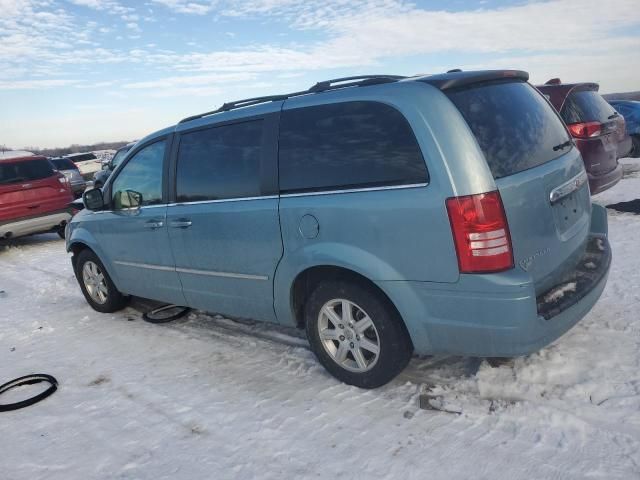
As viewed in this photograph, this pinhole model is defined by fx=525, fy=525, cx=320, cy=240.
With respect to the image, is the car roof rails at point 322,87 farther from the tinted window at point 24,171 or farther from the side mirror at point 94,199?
the tinted window at point 24,171

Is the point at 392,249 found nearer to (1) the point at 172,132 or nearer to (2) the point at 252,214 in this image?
(2) the point at 252,214

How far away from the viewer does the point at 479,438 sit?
108 inches

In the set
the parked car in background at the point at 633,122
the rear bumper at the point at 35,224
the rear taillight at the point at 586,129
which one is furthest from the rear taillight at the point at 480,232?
the parked car in background at the point at 633,122

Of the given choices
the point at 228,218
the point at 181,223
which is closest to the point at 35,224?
the point at 181,223

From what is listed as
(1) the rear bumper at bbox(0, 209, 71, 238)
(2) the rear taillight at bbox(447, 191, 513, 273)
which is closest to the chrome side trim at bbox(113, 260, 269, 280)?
(2) the rear taillight at bbox(447, 191, 513, 273)

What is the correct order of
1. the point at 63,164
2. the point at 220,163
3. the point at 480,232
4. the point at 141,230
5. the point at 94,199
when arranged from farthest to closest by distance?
1. the point at 63,164
2. the point at 94,199
3. the point at 141,230
4. the point at 220,163
5. the point at 480,232

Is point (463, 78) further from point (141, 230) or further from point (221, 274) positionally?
point (141, 230)

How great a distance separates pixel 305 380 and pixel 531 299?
63.2 inches

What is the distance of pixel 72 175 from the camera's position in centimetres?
1764

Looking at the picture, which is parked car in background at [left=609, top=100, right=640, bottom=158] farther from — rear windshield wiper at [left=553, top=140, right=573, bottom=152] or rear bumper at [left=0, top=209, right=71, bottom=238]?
rear bumper at [left=0, top=209, right=71, bottom=238]

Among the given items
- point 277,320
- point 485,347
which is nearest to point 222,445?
point 277,320

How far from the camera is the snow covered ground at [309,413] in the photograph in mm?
2635

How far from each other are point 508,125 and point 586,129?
14.8 ft

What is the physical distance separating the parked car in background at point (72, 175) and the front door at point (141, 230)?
1319cm
